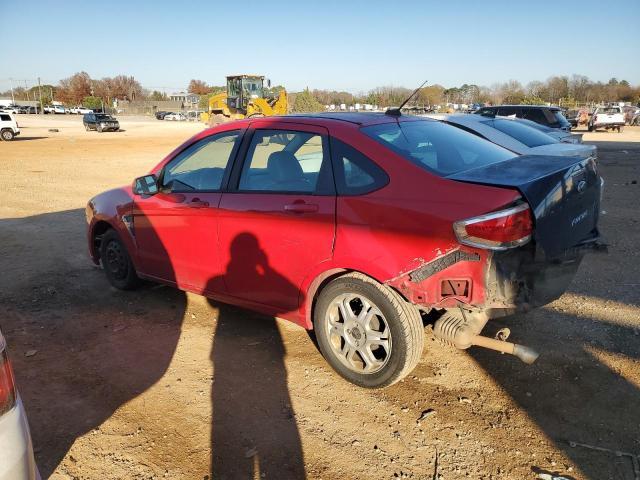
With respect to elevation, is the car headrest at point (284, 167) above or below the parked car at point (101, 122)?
below

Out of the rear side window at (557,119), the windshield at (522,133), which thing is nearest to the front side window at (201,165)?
the windshield at (522,133)

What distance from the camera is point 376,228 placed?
3.05m

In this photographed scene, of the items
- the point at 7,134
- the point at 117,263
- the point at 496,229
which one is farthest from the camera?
the point at 7,134

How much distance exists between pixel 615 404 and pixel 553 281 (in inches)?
34.0

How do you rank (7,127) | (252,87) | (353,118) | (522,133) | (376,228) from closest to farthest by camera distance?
(376,228) → (353,118) → (522,133) → (7,127) → (252,87)

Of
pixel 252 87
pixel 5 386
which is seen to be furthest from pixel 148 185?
pixel 252 87

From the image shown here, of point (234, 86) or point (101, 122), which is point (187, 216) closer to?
point (234, 86)

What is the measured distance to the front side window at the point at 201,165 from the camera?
4059mm

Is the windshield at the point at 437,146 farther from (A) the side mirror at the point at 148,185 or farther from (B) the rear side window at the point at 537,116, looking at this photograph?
(B) the rear side window at the point at 537,116

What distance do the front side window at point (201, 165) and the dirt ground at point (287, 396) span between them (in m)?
1.22

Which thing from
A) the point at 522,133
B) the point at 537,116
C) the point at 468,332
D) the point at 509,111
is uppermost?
the point at 509,111

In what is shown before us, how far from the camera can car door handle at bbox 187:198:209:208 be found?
13.1ft

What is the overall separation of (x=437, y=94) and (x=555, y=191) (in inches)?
2859

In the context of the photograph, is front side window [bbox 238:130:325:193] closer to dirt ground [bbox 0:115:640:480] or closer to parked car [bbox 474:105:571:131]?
dirt ground [bbox 0:115:640:480]
